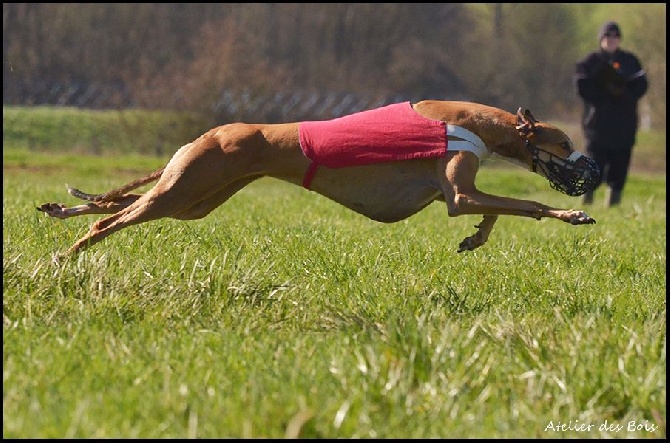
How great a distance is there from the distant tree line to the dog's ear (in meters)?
29.4

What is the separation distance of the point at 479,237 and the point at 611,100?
24.8ft

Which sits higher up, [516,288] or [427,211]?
[516,288]

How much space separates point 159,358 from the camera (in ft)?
14.8

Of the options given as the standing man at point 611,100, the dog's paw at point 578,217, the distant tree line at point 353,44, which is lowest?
the distant tree line at point 353,44

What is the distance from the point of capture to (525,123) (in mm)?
6660

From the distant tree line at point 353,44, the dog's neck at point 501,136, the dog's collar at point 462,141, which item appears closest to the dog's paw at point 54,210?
the dog's collar at point 462,141

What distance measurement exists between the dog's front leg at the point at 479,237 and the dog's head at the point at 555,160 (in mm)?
471

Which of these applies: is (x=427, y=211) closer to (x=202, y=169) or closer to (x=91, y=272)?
(x=202, y=169)

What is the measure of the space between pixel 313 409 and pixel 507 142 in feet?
10.5

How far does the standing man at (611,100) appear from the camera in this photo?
13.6 meters

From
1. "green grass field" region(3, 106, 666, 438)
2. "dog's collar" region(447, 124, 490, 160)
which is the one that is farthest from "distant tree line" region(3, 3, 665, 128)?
"dog's collar" region(447, 124, 490, 160)

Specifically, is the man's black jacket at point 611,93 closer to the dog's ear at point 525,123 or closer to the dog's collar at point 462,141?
the dog's ear at point 525,123

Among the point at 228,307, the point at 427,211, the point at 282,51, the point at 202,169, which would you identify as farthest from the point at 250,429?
the point at 282,51

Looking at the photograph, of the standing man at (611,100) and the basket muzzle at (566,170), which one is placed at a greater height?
the basket muzzle at (566,170)
